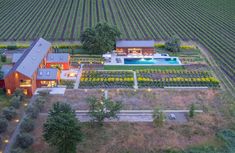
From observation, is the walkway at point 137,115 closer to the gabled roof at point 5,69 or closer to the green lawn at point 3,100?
the green lawn at point 3,100

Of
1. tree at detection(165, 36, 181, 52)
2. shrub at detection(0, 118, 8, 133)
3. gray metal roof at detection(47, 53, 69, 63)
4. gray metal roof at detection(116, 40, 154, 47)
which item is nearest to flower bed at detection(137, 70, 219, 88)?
gray metal roof at detection(116, 40, 154, 47)

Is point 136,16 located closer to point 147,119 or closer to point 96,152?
point 147,119

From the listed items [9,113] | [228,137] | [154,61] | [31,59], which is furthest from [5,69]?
[228,137]

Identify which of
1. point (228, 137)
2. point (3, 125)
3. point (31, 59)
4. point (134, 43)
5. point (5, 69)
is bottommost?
point (228, 137)

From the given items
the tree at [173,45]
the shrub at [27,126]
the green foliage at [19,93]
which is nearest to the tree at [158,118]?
the shrub at [27,126]

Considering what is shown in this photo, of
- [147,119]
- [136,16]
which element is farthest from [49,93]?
[136,16]

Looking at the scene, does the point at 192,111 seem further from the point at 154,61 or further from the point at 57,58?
the point at 57,58
